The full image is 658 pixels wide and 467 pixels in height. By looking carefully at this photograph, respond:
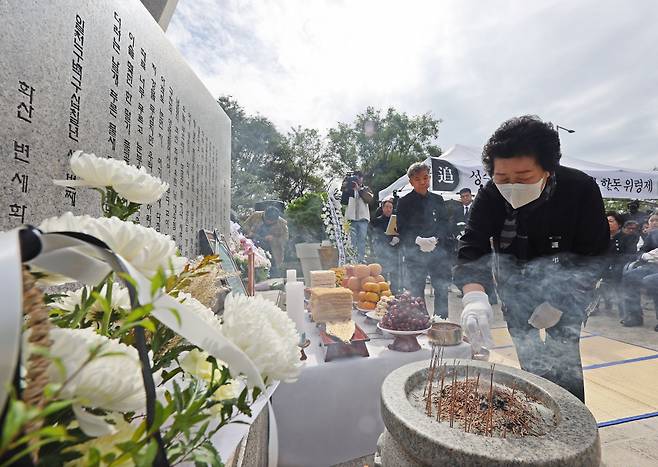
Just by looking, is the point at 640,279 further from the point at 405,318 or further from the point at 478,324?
the point at 405,318

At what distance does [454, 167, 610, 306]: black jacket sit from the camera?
2.45m

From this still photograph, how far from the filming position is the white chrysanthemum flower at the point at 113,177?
2.25 ft

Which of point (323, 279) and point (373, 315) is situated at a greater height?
point (323, 279)

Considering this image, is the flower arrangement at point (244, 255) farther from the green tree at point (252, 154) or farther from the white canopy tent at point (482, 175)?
the green tree at point (252, 154)

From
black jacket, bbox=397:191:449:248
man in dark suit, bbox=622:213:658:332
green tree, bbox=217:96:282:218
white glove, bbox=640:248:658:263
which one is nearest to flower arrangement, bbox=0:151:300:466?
black jacket, bbox=397:191:449:248

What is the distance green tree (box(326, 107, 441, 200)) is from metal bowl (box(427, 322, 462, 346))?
2996cm

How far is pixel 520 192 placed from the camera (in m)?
2.50

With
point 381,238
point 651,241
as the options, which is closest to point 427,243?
point 381,238

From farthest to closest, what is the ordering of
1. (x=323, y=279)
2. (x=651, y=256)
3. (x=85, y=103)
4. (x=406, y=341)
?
1. (x=651, y=256)
2. (x=323, y=279)
3. (x=406, y=341)
4. (x=85, y=103)

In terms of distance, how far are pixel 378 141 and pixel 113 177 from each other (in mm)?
35181

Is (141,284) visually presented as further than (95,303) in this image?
No

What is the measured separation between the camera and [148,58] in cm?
212

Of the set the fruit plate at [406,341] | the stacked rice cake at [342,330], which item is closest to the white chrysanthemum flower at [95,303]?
the stacked rice cake at [342,330]

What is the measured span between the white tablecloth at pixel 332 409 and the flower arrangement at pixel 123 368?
1534mm
